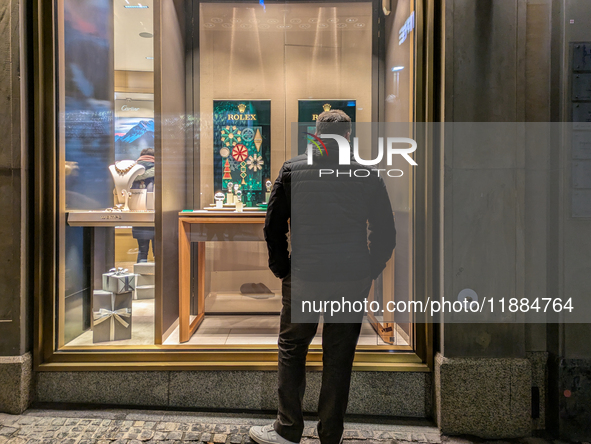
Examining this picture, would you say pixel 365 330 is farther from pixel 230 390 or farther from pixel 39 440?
pixel 39 440

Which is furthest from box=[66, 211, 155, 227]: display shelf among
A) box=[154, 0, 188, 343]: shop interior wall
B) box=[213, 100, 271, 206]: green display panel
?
box=[213, 100, 271, 206]: green display panel

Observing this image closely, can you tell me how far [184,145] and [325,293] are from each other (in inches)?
80.6

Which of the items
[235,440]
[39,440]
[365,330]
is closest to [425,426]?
[365,330]

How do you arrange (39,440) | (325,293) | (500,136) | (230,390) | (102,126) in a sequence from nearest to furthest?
(325,293)
(39,440)
(500,136)
(230,390)
(102,126)

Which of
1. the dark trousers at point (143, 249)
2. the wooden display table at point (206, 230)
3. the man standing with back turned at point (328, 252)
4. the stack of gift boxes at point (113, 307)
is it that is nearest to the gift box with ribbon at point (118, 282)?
the stack of gift boxes at point (113, 307)

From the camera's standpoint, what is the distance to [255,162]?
130 inches

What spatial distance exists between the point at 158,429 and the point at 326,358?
1.17 metres

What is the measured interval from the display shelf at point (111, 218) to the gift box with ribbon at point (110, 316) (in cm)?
57

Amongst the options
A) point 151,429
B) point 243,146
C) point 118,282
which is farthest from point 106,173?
point 151,429

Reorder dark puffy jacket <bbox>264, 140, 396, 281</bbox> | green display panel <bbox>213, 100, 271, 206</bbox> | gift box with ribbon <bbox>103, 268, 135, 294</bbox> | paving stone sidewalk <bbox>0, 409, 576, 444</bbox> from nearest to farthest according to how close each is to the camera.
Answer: dark puffy jacket <bbox>264, 140, 396, 281</bbox> < paving stone sidewalk <bbox>0, 409, 576, 444</bbox> < gift box with ribbon <bbox>103, 268, 135, 294</bbox> < green display panel <bbox>213, 100, 271, 206</bbox>

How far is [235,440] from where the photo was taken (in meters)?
2.08

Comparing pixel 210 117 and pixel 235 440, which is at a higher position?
pixel 210 117

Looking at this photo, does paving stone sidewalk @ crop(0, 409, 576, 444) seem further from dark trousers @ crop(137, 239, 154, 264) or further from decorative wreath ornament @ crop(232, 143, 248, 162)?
decorative wreath ornament @ crop(232, 143, 248, 162)

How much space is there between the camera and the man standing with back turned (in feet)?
5.98
